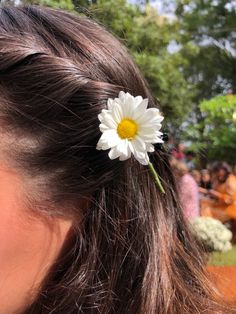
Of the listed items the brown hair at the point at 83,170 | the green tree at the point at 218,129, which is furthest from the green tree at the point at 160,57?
the brown hair at the point at 83,170

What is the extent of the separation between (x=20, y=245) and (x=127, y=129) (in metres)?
0.32

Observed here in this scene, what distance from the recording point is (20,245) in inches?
40.3

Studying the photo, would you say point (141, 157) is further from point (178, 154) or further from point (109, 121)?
point (178, 154)

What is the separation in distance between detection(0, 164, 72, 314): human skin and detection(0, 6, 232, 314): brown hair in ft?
0.09

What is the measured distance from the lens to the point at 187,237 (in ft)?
4.39

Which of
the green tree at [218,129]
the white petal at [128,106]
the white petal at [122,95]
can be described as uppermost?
the green tree at [218,129]

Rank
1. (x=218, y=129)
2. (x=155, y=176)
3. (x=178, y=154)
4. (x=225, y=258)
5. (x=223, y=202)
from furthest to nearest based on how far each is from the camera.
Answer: (x=218, y=129) → (x=223, y=202) → (x=225, y=258) → (x=178, y=154) → (x=155, y=176)

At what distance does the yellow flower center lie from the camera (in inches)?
42.7

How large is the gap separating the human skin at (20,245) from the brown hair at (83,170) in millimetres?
26

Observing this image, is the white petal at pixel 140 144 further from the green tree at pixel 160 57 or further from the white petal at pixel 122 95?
the green tree at pixel 160 57

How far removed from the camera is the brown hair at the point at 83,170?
3.55 ft

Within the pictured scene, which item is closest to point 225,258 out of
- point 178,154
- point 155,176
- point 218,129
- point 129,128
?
point 178,154

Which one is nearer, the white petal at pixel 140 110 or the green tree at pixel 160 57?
the white petal at pixel 140 110

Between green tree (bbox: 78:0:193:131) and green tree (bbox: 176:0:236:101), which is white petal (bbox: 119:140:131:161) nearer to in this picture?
green tree (bbox: 78:0:193:131)
